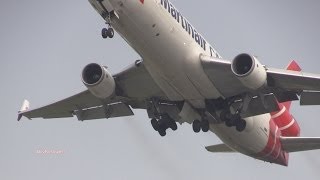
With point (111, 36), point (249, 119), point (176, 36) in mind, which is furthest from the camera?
point (249, 119)

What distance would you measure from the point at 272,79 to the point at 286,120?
7.49 metres

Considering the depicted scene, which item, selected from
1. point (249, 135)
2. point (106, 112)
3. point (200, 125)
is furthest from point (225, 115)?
point (106, 112)

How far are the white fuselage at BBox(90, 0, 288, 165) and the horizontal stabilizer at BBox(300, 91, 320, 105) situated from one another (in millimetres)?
4122

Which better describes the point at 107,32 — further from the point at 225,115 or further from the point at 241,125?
the point at 241,125

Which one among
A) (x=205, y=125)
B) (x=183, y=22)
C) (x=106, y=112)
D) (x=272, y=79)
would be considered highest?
(x=183, y=22)

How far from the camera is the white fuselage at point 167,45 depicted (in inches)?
1033

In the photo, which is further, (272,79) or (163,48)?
(272,79)

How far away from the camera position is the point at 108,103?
34656mm

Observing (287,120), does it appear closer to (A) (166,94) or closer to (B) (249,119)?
(B) (249,119)

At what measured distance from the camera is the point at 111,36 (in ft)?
84.8

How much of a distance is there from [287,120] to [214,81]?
28.2ft

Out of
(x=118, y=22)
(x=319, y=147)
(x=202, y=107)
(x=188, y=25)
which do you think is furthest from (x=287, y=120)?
(x=118, y=22)

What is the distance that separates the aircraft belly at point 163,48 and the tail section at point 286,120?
24.6 ft

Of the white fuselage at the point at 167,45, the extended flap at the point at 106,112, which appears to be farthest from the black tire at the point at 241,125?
the extended flap at the point at 106,112
